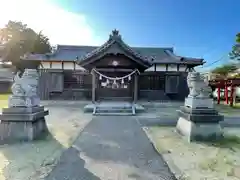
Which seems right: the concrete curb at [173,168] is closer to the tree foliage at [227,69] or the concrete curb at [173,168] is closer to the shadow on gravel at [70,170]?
the shadow on gravel at [70,170]

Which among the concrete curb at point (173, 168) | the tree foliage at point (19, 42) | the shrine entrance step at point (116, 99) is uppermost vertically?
the tree foliage at point (19, 42)

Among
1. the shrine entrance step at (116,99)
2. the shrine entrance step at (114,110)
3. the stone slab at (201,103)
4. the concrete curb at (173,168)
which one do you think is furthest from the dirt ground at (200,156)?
the shrine entrance step at (116,99)

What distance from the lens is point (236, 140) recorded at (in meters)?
5.77

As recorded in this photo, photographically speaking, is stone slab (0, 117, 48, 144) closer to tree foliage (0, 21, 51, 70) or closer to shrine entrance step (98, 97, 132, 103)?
shrine entrance step (98, 97, 132, 103)

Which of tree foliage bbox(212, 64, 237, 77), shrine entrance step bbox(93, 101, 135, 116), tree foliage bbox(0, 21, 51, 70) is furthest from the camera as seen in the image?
tree foliage bbox(0, 21, 51, 70)

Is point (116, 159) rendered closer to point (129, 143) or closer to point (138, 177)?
point (138, 177)

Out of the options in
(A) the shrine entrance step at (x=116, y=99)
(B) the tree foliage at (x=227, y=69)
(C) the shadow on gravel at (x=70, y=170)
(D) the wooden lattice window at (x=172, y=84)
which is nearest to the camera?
(C) the shadow on gravel at (x=70, y=170)

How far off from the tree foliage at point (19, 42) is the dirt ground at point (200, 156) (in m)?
29.8

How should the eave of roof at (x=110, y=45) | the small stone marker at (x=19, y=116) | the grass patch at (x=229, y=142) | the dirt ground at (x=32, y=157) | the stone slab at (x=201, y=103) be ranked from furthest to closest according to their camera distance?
the eave of roof at (x=110, y=45) → the stone slab at (x=201, y=103) → the small stone marker at (x=19, y=116) → the grass patch at (x=229, y=142) → the dirt ground at (x=32, y=157)

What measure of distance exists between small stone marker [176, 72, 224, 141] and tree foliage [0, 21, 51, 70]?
97.4 feet

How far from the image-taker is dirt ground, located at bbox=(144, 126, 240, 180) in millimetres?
3463

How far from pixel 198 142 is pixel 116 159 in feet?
8.48

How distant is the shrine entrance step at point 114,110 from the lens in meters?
11.2

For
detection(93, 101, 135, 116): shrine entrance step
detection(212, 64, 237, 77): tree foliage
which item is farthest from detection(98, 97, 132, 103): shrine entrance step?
detection(212, 64, 237, 77): tree foliage
